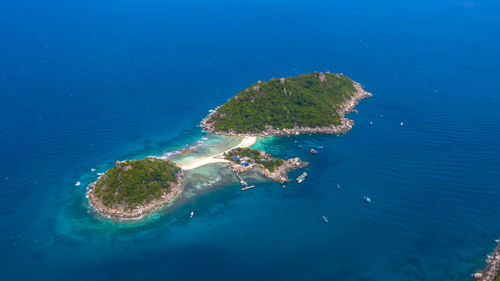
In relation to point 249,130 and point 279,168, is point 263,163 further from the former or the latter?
point 249,130

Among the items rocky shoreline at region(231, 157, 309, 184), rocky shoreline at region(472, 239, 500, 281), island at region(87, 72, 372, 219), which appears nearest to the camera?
rocky shoreline at region(472, 239, 500, 281)

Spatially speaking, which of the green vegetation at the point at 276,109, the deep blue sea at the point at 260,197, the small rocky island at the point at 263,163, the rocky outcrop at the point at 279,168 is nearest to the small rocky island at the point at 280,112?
the green vegetation at the point at 276,109

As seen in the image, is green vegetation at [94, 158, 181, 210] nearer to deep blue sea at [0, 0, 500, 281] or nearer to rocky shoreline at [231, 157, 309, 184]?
deep blue sea at [0, 0, 500, 281]

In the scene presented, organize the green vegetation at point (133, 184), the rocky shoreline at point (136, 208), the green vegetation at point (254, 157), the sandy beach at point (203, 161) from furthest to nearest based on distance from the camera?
the sandy beach at point (203, 161), the green vegetation at point (254, 157), the green vegetation at point (133, 184), the rocky shoreline at point (136, 208)

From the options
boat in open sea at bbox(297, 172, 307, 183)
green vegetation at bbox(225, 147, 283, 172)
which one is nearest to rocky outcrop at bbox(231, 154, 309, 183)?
green vegetation at bbox(225, 147, 283, 172)

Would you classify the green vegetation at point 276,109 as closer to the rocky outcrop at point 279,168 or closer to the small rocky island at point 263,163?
the small rocky island at point 263,163

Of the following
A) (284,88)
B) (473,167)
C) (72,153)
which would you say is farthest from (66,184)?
→ (473,167)

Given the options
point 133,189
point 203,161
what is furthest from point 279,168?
point 133,189

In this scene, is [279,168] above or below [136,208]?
above
